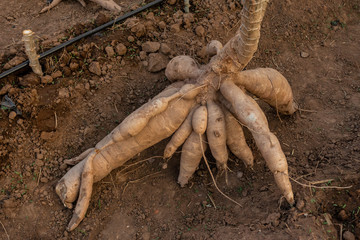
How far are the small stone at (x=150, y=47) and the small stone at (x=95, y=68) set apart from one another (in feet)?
1.83

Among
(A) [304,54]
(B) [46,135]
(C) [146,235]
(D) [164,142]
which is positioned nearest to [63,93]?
(B) [46,135]

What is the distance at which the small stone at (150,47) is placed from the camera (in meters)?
3.96

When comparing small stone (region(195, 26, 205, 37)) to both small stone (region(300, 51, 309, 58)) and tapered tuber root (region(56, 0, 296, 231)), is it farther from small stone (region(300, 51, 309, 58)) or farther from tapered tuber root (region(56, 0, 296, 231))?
small stone (region(300, 51, 309, 58))

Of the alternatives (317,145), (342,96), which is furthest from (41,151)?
(342,96)

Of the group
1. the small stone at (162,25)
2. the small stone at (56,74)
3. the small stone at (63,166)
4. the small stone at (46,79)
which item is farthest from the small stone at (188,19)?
the small stone at (63,166)

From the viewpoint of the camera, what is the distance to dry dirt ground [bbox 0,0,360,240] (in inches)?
110

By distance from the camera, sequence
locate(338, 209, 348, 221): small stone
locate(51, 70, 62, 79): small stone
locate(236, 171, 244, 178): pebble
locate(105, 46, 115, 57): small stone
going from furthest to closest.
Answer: locate(105, 46, 115, 57): small stone
locate(51, 70, 62, 79): small stone
locate(236, 171, 244, 178): pebble
locate(338, 209, 348, 221): small stone

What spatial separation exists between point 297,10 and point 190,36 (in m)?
1.62

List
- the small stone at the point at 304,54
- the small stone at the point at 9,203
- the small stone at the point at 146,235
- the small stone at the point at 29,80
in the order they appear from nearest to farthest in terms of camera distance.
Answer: the small stone at the point at 146,235, the small stone at the point at 9,203, the small stone at the point at 29,80, the small stone at the point at 304,54

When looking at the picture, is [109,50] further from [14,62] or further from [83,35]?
[14,62]

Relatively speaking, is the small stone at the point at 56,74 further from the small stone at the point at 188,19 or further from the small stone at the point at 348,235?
the small stone at the point at 348,235

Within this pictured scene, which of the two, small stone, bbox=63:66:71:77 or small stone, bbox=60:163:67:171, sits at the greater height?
small stone, bbox=63:66:71:77

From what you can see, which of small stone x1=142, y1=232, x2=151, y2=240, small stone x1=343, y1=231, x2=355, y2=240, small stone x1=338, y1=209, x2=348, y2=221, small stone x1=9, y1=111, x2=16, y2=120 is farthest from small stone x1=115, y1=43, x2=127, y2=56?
small stone x1=343, y1=231, x2=355, y2=240

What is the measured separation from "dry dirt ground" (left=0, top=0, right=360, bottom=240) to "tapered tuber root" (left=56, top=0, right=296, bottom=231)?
0.63 feet
